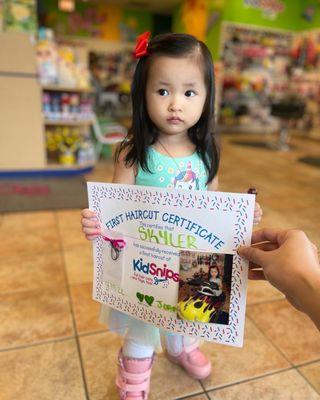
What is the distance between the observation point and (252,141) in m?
5.77

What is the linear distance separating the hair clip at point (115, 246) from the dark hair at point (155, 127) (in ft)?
0.67

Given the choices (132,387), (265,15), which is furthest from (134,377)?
(265,15)

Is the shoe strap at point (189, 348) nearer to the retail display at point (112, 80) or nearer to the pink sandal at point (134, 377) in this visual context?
the pink sandal at point (134, 377)

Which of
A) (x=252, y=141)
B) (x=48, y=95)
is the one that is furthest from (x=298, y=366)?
(x=252, y=141)

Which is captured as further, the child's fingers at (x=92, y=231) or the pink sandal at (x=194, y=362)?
the pink sandal at (x=194, y=362)

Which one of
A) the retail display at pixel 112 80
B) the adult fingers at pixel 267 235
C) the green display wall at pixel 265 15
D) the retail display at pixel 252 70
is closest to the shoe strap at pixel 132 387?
the adult fingers at pixel 267 235

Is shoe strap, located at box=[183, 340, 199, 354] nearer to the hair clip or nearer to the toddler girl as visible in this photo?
the toddler girl

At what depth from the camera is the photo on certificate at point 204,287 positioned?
0.69 meters

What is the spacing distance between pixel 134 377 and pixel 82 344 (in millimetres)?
324

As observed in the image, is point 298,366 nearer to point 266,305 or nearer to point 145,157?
point 266,305

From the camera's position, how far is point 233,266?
0.68 meters

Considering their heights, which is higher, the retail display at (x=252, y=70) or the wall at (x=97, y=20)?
the wall at (x=97, y=20)

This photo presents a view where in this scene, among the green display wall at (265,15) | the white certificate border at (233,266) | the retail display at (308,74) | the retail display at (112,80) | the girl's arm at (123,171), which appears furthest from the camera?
the retail display at (112,80)

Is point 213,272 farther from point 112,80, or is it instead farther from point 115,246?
point 112,80
